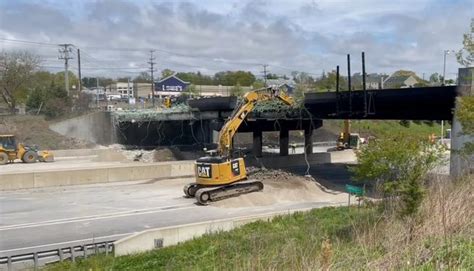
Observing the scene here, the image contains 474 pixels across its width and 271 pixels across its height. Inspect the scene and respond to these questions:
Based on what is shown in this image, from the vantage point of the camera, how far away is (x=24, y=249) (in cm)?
1680

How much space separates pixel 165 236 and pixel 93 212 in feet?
29.8

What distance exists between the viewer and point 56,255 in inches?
558

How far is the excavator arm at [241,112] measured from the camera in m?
28.6

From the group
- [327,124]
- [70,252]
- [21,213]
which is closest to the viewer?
[70,252]

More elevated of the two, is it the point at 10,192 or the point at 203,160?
the point at 203,160

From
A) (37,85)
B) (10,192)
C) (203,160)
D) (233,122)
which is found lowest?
(10,192)

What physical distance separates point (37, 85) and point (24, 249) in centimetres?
7349

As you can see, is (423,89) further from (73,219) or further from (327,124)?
(327,124)

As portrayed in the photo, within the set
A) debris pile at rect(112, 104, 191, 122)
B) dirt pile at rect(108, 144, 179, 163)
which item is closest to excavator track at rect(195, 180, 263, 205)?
dirt pile at rect(108, 144, 179, 163)

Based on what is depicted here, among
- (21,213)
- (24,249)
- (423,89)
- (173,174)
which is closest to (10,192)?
(21,213)

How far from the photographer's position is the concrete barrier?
15.1 metres

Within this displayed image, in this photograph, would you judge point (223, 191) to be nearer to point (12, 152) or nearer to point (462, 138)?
point (462, 138)

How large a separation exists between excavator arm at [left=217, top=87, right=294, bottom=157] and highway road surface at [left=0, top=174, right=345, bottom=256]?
3.54m

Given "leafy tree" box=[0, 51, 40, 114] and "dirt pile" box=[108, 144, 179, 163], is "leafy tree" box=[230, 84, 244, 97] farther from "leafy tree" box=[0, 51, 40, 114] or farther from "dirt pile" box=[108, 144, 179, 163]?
"leafy tree" box=[0, 51, 40, 114]
